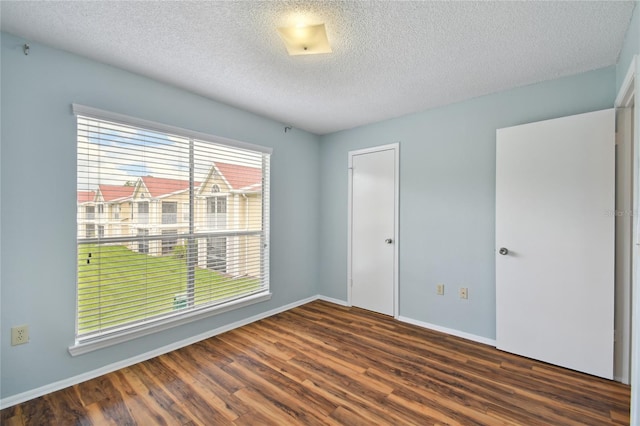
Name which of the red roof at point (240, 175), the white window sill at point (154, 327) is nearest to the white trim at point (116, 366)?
the white window sill at point (154, 327)

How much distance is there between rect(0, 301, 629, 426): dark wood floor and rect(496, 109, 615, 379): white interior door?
0.22m

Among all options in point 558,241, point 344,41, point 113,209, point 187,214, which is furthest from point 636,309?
point 113,209

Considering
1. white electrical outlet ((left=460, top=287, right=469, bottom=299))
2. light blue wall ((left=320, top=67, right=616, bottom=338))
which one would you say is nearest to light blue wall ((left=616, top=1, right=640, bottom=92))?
light blue wall ((left=320, top=67, right=616, bottom=338))

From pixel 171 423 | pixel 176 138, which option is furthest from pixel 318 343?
pixel 176 138

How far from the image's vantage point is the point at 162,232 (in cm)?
251

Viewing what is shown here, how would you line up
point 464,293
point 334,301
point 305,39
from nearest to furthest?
1. point 305,39
2. point 464,293
3. point 334,301

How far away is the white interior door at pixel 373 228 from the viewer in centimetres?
340

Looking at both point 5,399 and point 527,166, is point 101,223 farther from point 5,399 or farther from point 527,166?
point 527,166

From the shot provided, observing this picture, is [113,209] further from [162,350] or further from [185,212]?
[162,350]

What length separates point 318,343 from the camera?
270 cm

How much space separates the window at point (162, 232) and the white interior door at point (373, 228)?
4.06 feet

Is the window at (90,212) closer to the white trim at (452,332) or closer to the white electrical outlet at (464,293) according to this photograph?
the white trim at (452,332)

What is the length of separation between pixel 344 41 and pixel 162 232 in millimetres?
2162

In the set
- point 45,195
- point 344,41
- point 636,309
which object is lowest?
point 636,309
